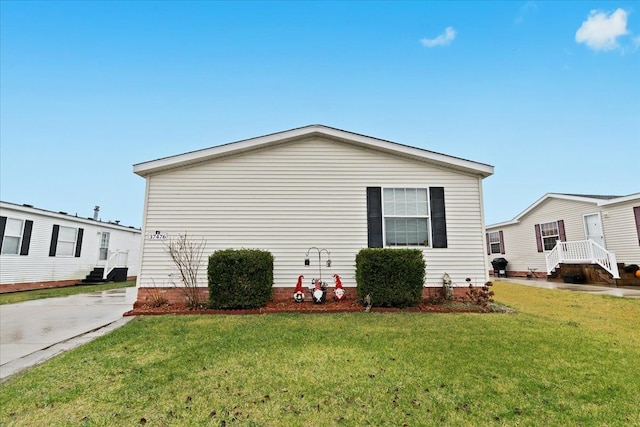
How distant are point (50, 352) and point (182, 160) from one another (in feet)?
15.7

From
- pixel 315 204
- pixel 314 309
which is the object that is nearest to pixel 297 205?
pixel 315 204

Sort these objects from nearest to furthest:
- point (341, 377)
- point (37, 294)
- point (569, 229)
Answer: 1. point (341, 377)
2. point (37, 294)
3. point (569, 229)

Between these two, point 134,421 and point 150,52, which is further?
point 150,52

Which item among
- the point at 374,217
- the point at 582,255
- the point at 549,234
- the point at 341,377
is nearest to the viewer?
the point at 341,377

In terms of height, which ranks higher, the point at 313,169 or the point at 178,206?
the point at 313,169

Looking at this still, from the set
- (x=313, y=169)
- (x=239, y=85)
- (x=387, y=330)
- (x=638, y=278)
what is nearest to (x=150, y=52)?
(x=239, y=85)

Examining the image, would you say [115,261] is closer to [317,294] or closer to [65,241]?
[65,241]

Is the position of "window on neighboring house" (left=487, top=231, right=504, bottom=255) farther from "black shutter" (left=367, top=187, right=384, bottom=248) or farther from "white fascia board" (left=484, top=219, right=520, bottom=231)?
"black shutter" (left=367, top=187, right=384, bottom=248)

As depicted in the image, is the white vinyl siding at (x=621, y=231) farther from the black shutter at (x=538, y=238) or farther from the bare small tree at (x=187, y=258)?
the bare small tree at (x=187, y=258)

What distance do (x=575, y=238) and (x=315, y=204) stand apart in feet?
46.9

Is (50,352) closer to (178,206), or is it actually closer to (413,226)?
(178,206)

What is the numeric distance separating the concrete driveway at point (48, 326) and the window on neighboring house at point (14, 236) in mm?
5626

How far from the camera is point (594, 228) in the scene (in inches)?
555

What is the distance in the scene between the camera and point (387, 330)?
500cm
